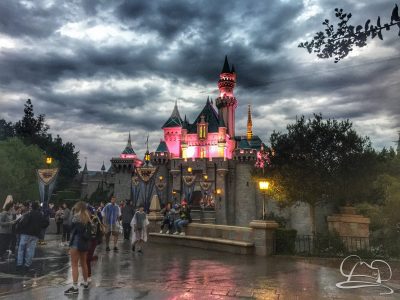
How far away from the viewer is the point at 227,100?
7112 cm

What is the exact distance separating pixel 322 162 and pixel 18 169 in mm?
37164

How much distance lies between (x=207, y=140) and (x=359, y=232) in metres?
48.1

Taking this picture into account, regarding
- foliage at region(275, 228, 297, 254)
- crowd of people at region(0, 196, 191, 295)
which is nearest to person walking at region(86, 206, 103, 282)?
crowd of people at region(0, 196, 191, 295)

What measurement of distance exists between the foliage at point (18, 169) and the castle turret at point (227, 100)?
33331mm

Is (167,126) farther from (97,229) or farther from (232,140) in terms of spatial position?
(97,229)

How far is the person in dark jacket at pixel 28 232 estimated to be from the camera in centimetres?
1036

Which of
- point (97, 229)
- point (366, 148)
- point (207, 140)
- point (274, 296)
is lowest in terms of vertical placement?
point (274, 296)

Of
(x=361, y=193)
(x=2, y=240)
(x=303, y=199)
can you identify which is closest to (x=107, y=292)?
(x=2, y=240)

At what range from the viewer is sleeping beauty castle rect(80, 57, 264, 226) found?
61.4 m

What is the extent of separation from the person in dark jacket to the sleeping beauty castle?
4196cm

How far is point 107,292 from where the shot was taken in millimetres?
7660

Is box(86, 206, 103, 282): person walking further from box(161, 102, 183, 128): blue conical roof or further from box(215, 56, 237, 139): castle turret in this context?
box(215, 56, 237, 139): castle turret

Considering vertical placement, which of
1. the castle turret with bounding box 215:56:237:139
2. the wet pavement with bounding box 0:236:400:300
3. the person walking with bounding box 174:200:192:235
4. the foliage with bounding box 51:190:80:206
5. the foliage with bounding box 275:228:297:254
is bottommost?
the wet pavement with bounding box 0:236:400:300

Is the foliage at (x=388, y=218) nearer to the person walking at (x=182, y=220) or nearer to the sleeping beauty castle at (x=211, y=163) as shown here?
the person walking at (x=182, y=220)
